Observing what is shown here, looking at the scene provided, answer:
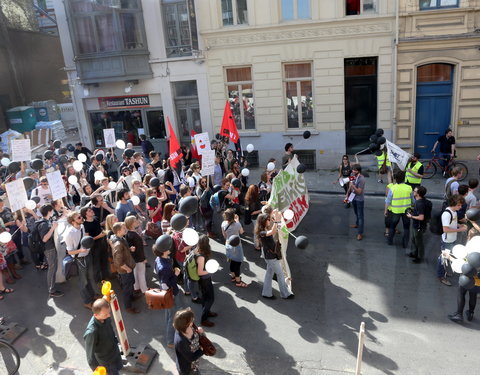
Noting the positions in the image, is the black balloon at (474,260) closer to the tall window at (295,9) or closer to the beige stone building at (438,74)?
the beige stone building at (438,74)

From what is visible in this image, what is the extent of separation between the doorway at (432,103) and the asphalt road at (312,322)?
6439 millimetres

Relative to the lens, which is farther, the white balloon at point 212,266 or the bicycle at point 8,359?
the bicycle at point 8,359

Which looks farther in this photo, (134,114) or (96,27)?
(134,114)

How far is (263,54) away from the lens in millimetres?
14727

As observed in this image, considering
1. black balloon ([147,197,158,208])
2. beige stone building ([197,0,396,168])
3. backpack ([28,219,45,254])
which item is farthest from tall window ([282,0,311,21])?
backpack ([28,219,45,254])

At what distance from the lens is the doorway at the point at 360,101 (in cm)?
1437

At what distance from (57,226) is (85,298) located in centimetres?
141

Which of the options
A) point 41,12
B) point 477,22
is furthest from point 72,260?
point 41,12

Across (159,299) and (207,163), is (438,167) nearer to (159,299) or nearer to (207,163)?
(207,163)

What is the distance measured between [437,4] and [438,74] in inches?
85.6

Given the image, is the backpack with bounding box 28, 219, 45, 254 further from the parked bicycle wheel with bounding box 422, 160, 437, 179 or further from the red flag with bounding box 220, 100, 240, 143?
the parked bicycle wheel with bounding box 422, 160, 437, 179

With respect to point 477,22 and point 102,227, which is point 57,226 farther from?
point 477,22

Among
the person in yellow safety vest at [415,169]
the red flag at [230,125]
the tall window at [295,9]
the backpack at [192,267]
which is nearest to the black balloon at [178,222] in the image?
the backpack at [192,267]

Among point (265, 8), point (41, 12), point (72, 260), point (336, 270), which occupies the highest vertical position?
point (41, 12)
